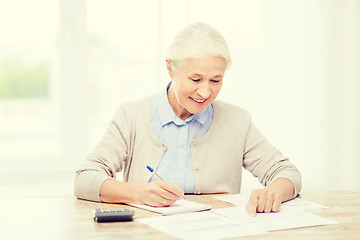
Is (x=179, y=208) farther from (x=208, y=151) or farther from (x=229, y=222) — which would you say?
(x=208, y=151)

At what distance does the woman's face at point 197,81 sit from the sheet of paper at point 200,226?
0.55 m

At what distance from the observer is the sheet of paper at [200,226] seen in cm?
130

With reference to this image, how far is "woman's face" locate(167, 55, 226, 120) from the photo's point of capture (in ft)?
6.14

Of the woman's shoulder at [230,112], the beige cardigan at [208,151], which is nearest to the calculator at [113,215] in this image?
the beige cardigan at [208,151]

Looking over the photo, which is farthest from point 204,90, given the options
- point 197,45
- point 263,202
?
point 263,202

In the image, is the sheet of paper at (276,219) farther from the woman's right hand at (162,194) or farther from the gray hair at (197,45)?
the gray hair at (197,45)

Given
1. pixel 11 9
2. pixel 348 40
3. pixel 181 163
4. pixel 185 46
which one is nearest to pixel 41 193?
pixel 11 9

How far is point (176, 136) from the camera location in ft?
6.74

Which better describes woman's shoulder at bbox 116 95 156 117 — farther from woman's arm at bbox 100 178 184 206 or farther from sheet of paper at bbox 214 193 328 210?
sheet of paper at bbox 214 193 328 210

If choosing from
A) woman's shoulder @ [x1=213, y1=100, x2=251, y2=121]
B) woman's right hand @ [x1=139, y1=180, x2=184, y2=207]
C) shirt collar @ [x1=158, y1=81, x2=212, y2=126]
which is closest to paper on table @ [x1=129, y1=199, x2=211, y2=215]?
woman's right hand @ [x1=139, y1=180, x2=184, y2=207]

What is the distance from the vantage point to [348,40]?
10.8ft

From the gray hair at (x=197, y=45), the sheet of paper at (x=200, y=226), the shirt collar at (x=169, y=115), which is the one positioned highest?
the gray hair at (x=197, y=45)

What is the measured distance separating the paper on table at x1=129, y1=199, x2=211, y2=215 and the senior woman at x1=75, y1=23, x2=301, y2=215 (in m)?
0.18

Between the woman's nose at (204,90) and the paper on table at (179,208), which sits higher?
the woman's nose at (204,90)
